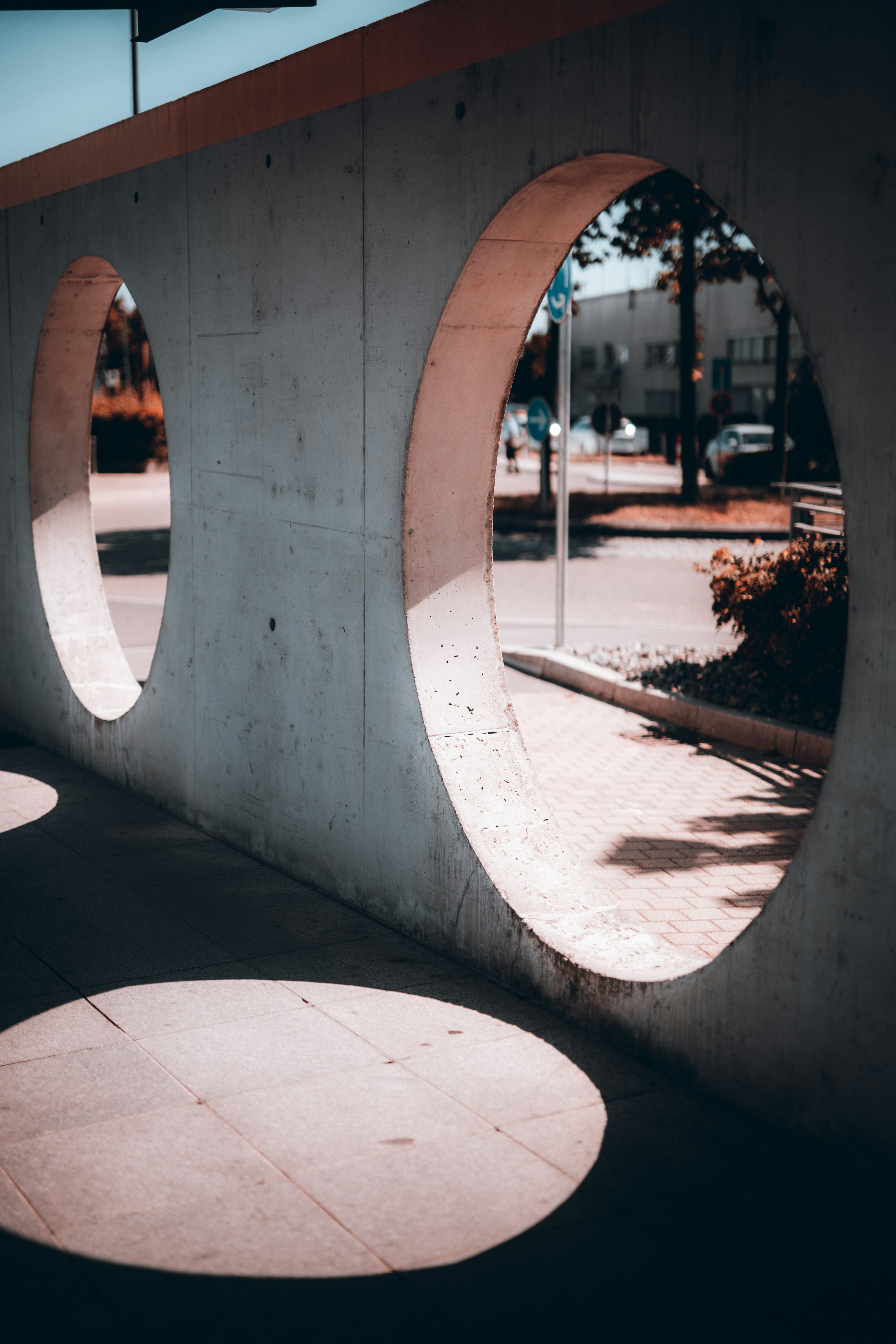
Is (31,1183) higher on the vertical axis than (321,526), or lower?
lower

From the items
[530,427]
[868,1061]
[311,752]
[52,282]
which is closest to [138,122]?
[52,282]

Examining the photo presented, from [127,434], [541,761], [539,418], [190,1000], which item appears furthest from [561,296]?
[127,434]

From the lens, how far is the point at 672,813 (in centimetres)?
745

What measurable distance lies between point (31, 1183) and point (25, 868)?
2.81 metres

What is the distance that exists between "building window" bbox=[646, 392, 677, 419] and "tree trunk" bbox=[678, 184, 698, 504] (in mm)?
29248

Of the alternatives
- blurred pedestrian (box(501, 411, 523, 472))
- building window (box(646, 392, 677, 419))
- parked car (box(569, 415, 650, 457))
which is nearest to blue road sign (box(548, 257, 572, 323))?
blurred pedestrian (box(501, 411, 523, 472))

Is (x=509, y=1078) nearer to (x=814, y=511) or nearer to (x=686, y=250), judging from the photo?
(x=814, y=511)

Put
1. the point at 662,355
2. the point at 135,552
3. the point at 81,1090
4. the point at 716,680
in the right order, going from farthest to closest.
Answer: the point at 662,355 < the point at 135,552 < the point at 716,680 < the point at 81,1090

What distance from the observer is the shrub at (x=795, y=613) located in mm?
8844

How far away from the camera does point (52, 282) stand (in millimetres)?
7945

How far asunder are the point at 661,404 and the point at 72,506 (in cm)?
5065

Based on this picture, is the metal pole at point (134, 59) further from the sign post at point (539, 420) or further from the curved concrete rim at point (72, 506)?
the sign post at point (539, 420)

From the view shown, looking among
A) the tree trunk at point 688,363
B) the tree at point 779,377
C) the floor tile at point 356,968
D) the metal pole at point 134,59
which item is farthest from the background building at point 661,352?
the floor tile at point 356,968

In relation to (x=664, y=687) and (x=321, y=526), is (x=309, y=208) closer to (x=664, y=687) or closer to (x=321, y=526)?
(x=321, y=526)
